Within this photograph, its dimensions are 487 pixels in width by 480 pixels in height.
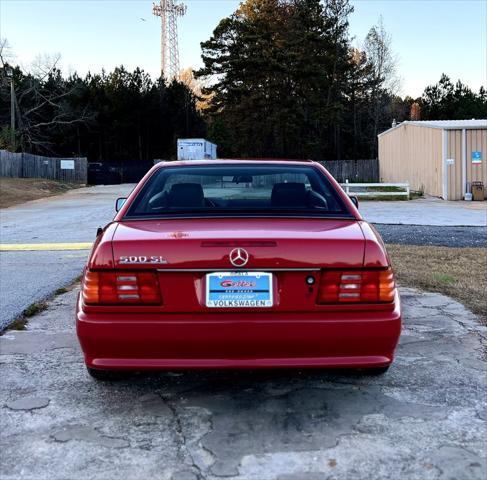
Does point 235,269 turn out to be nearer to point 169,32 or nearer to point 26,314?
point 26,314

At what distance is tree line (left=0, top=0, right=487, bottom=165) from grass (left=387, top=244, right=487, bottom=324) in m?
36.3

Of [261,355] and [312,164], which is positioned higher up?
[312,164]

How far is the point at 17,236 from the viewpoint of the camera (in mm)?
13195

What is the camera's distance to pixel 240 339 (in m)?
3.01

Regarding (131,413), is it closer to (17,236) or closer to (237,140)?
(17,236)

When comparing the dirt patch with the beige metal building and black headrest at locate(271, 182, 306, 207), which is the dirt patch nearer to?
the beige metal building

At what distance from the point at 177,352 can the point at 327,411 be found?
3.07 ft

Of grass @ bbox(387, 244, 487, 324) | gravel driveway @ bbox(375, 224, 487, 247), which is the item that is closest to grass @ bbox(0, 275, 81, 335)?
grass @ bbox(387, 244, 487, 324)

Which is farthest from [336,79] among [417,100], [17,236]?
[17,236]

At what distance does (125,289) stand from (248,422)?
0.96m

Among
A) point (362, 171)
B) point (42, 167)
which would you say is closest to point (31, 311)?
point (362, 171)

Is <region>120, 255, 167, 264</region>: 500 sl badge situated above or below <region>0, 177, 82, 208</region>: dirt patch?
below

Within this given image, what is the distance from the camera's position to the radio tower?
6294 centimetres

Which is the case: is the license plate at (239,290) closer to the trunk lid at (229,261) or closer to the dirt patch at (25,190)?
the trunk lid at (229,261)
